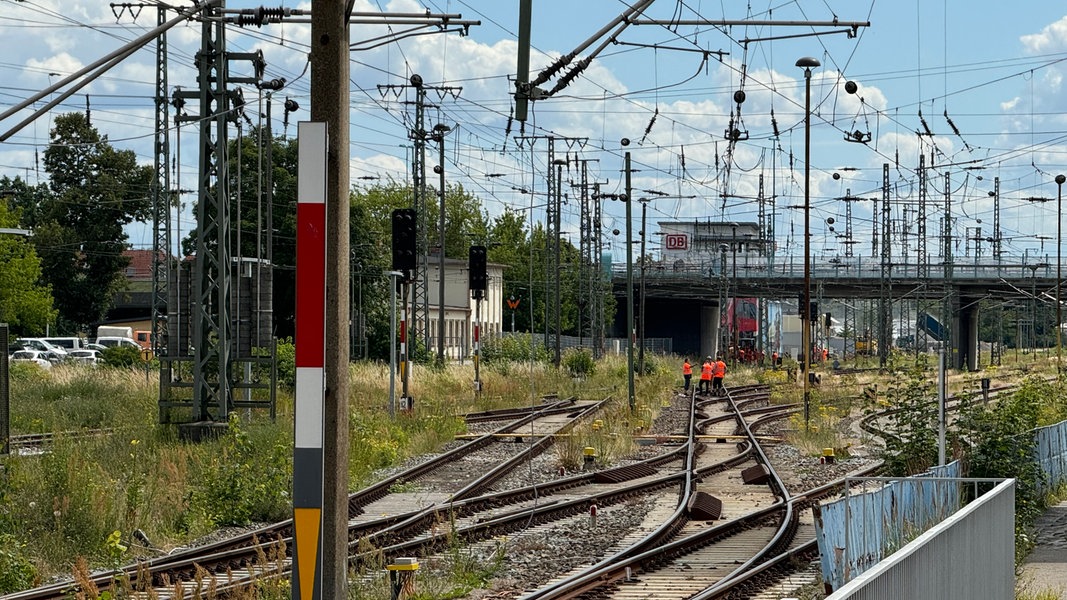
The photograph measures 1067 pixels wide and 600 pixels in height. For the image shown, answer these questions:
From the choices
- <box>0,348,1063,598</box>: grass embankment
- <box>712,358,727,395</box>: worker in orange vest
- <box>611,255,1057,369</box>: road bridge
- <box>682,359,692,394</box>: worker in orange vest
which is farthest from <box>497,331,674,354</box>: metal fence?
<box>0,348,1063,598</box>: grass embankment

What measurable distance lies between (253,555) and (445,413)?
21052 mm

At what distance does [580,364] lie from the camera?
201 ft

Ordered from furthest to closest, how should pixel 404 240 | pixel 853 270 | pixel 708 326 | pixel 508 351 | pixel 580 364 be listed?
pixel 708 326 → pixel 853 270 → pixel 508 351 → pixel 580 364 → pixel 404 240

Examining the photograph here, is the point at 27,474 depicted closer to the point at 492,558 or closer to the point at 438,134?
the point at 492,558

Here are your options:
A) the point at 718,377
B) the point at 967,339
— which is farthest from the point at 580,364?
the point at 967,339

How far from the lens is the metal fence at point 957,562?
711 cm

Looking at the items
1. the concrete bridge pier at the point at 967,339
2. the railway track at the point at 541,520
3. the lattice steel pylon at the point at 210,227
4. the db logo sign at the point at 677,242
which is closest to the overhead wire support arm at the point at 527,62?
the railway track at the point at 541,520

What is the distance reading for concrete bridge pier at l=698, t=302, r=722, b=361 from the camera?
114 metres

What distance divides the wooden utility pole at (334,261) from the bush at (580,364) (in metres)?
54.0

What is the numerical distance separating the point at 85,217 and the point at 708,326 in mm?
53423

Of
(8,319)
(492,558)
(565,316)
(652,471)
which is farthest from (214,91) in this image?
(565,316)

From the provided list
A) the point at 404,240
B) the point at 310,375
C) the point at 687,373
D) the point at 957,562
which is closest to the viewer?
the point at 310,375

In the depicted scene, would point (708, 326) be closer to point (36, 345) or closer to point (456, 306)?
point (456, 306)

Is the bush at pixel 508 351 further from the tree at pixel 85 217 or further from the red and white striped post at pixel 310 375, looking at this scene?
the red and white striped post at pixel 310 375
